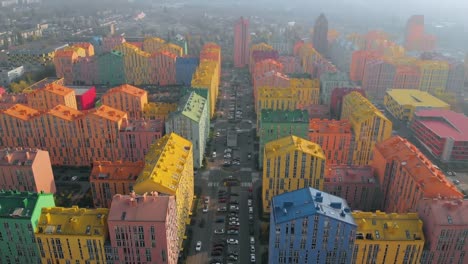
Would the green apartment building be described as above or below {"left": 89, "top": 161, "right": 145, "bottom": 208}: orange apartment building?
above

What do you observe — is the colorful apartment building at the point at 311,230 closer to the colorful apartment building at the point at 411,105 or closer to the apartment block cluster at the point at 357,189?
the apartment block cluster at the point at 357,189

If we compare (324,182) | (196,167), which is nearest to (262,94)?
(196,167)

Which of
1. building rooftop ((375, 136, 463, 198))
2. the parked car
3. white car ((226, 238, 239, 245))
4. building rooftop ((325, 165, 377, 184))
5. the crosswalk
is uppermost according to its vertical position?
building rooftop ((375, 136, 463, 198))

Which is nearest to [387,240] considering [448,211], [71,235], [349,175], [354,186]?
[448,211]

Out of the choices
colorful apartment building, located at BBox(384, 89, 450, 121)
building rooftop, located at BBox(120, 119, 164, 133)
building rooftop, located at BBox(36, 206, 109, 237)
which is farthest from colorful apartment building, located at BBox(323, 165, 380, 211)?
colorful apartment building, located at BBox(384, 89, 450, 121)

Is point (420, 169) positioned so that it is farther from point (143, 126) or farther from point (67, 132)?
point (67, 132)

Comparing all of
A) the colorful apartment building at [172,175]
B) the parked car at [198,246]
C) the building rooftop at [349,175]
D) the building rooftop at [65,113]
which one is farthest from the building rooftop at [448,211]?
the building rooftop at [65,113]

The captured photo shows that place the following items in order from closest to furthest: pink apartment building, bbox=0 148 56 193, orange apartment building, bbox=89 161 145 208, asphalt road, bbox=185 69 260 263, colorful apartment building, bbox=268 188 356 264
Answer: colorful apartment building, bbox=268 188 356 264, asphalt road, bbox=185 69 260 263, orange apartment building, bbox=89 161 145 208, pink apartment building, bbox=0 148 56 193

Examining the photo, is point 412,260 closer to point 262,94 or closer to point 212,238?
point 212,238

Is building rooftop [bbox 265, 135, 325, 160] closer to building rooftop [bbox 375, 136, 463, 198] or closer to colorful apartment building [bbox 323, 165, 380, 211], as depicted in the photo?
colorful apartment building [bbox 323, 165, 380, 211]
